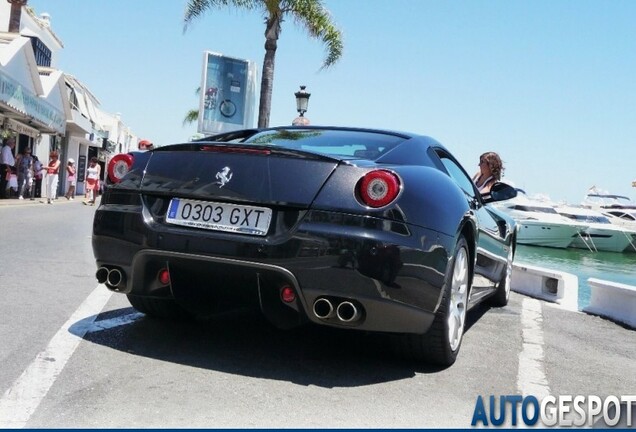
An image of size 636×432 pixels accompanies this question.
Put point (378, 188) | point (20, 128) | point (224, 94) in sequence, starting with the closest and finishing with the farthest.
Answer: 1. point (378, 188)
2. point (224, 94)
3. point (20, 128)

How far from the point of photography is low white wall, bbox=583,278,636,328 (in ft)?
19.5

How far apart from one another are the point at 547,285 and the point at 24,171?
19482mm

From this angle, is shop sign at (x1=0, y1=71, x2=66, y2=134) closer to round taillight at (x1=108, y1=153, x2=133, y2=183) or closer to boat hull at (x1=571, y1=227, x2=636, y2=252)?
round taillight at (x1=108, y1=153, x2=133, y2=183)

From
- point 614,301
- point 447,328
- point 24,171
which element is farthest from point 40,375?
point 24,171

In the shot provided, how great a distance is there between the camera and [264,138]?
4.18m

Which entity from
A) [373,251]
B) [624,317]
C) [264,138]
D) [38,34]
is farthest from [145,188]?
[38,34]

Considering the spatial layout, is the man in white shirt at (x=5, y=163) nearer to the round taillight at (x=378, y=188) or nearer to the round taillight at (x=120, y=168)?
the round taillight at (x=120, y=168)

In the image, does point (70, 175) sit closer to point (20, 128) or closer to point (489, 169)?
point (20, 128)

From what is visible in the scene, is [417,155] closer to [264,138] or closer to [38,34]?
[264,138]

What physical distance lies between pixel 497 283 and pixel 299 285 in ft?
9.97

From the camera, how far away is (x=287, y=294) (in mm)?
3219

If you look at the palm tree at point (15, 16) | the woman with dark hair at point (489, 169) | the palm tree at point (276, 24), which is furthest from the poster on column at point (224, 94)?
the palm tree at point (15, 16)

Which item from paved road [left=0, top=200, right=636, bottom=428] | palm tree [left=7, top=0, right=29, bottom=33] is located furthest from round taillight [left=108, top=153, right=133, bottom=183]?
palm tree [left=7, top=0, right=29, bottom=33]

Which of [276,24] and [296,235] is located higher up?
[276,24]
